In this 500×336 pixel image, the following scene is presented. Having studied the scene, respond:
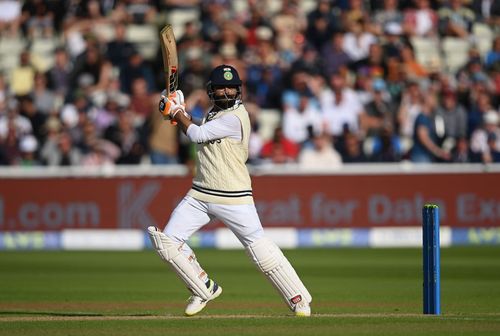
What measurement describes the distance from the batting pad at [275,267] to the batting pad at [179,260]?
0.43 meters

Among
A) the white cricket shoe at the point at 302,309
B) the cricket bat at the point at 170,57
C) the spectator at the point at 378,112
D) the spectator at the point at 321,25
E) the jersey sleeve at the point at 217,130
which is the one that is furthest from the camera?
the spectator at the point at 321,25

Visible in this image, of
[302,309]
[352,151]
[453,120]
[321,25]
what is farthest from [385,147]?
[302,309]

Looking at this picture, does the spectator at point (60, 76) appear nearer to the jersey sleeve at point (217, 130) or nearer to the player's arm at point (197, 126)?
the player's arm at point (197, 126)

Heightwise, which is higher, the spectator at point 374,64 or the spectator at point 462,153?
the spectator at point 374,64

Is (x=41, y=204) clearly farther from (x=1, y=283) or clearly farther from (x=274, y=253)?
(x=274, y=253)

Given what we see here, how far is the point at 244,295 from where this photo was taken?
1173 centimetres

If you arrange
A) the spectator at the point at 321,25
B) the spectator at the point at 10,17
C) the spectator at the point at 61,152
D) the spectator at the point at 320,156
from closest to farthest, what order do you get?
the spectator at the point at 320,156 → the spectator at the point at 61,152 → the spectator at the point at 321,25 → the spectator at the point at 10,17

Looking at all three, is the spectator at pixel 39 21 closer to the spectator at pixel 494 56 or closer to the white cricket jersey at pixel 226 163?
the spectator at pixel 494 56

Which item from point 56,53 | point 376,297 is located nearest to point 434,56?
point 56,53

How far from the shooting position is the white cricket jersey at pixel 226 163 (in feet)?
28.7

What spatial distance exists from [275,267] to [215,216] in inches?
22.1

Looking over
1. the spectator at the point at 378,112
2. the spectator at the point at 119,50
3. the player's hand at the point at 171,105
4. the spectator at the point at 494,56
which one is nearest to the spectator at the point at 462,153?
the spectator at the point at 378,112

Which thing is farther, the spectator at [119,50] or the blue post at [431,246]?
the spectator at [119,50]

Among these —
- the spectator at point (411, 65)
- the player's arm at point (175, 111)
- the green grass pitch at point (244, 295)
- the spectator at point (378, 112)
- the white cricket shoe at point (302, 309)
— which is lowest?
the green grass pitch at point (244, 295)
